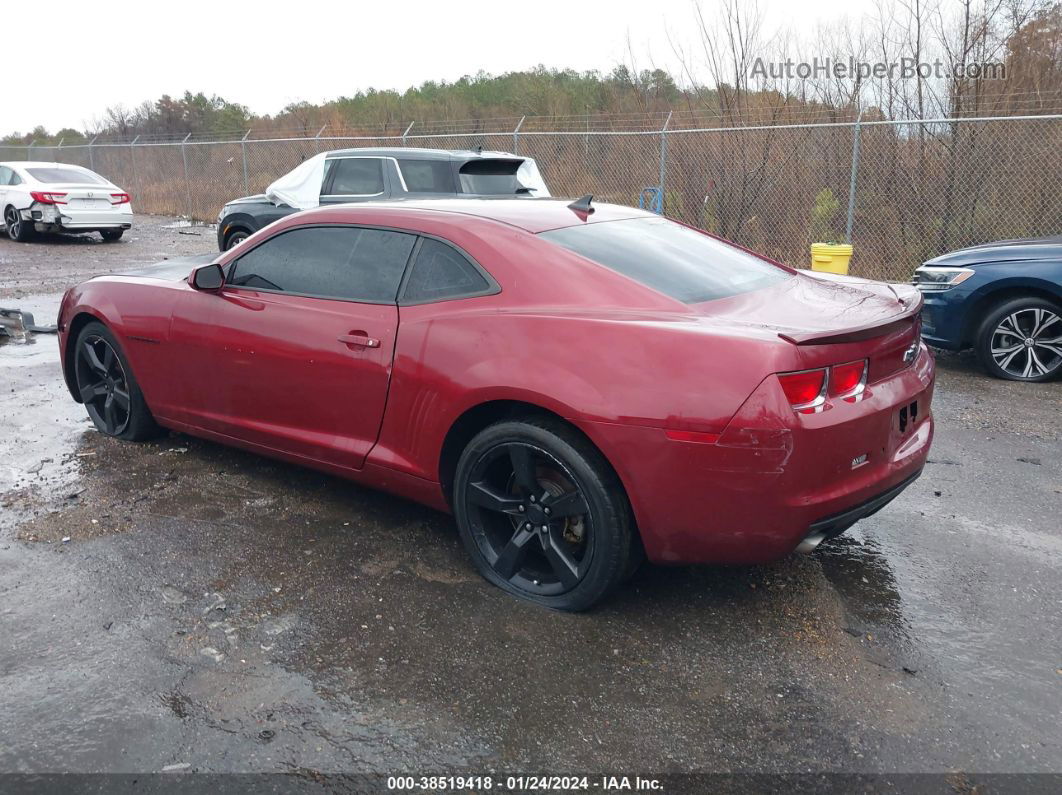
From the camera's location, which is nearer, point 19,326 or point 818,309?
point 818,309

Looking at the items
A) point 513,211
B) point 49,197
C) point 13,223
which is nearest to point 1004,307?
point 513,211

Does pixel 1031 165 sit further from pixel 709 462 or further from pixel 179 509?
pixel 179 509

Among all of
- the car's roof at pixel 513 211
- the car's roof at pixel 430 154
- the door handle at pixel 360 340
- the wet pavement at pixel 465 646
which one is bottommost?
the wet pavement at pixel 465 646

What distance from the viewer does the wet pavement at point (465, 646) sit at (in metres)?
2.56

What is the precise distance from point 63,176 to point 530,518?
16872mm

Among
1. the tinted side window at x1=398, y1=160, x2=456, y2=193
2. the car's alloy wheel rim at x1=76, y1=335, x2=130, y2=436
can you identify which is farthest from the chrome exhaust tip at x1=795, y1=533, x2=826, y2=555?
the tinted side window at x1=398, y1=160, x2=456, y2=193

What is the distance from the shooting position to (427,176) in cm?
970

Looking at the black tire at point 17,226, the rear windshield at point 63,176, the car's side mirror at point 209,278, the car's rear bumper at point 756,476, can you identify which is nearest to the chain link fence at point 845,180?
the car's rear bumper at point 756,476

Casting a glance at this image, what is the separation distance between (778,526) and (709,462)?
1.05 feet

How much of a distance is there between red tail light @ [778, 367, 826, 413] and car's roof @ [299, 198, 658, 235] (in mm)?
1266

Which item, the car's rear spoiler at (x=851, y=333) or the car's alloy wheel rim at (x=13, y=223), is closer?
the car's rear spoiler at (x=851, y=333)

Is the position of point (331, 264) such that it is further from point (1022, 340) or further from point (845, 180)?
point (845, 180)

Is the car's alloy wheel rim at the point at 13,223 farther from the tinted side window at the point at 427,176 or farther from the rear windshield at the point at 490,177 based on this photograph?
the rear windshield at the point at 490,177

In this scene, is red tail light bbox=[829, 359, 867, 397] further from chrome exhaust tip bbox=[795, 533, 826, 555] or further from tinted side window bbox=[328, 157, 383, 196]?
tinted side window bbox=[328, 157, 383, 196]
